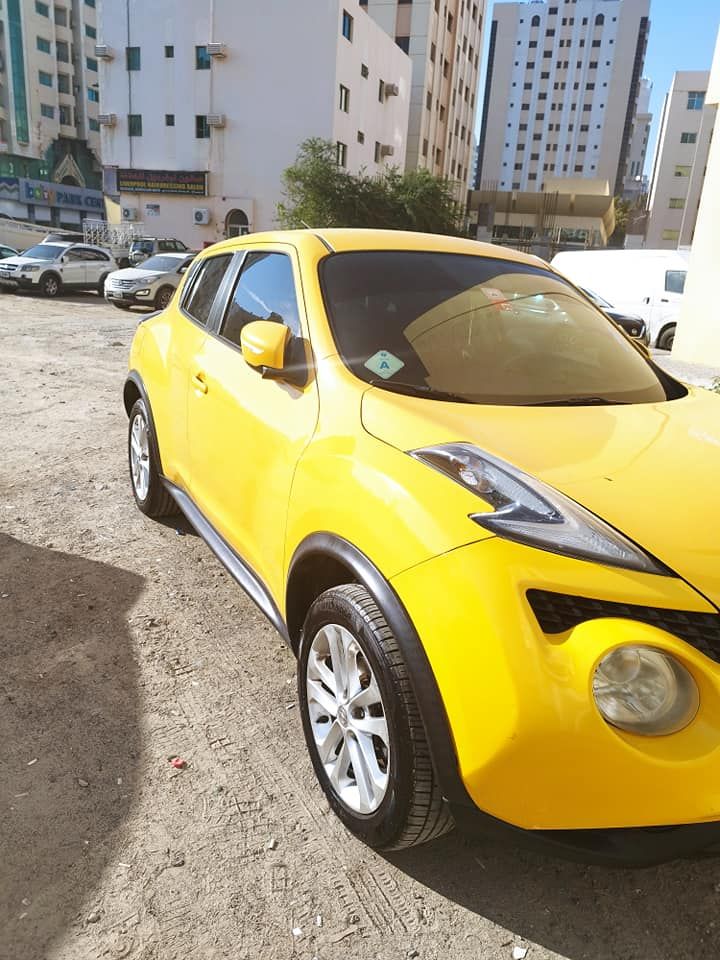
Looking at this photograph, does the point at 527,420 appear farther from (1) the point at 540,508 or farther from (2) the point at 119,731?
(2) the point at 119,731

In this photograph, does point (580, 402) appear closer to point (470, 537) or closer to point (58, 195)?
point (470, 537)

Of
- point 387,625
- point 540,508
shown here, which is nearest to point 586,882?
point 387,625

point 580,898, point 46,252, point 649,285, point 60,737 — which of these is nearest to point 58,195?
point 46,252

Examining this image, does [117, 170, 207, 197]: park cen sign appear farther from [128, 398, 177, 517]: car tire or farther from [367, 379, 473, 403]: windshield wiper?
[367, 379, 473, 403]: windshield wiper

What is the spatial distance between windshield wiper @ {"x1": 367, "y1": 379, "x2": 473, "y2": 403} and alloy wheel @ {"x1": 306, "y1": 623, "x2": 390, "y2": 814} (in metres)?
0.81

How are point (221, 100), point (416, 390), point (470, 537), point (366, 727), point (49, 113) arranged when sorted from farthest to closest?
1. point (49, 113)
2. point (221, 100)
3. point (416, 390)
4. point (366, 727)
5. point (470, 537)

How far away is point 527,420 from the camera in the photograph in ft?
7.38

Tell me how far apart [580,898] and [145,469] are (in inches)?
129

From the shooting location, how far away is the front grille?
5.08 feet

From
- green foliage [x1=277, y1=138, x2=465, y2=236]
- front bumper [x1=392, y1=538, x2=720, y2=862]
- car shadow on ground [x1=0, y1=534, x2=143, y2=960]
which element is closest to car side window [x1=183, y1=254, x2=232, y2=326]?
car shadow on ground [x1=0, y1=534, x2=143, y2=960]

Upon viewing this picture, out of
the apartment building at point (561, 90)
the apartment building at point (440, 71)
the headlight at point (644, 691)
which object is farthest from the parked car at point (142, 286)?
the apartment building at point (561, 90)

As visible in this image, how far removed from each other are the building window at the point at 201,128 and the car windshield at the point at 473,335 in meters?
42.3

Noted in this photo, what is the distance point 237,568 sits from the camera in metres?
2.86

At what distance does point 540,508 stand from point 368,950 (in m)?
1.19
